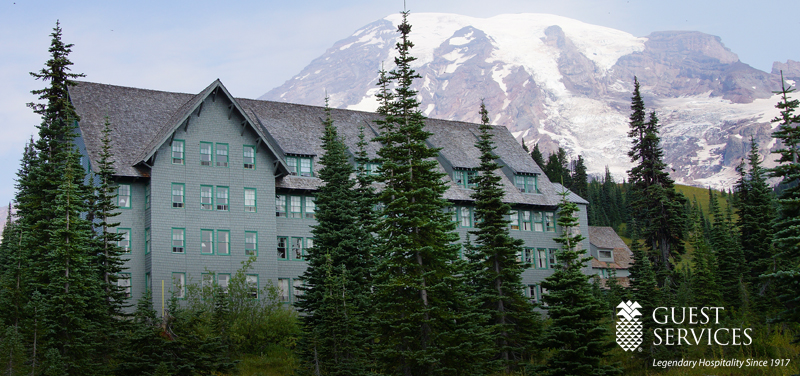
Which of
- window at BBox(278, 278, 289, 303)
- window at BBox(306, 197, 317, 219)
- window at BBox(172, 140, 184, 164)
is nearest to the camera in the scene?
window at BBox(172, 140, 184, 164)

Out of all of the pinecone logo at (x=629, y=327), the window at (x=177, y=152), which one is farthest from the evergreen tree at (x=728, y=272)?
the window at (x=177, y=152)

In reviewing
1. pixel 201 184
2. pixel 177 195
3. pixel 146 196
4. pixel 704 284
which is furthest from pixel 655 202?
pixel 146 196

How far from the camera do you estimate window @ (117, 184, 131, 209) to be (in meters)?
49.4

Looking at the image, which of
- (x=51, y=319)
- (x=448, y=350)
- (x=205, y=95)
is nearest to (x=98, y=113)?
(x=205, y=95)

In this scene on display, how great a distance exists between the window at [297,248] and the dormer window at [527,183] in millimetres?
22446

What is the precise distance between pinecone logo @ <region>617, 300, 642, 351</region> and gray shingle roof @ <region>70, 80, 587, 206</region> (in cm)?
2255

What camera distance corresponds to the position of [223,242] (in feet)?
167

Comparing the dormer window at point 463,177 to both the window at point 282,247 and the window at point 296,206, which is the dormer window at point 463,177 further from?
the window at point 282,247

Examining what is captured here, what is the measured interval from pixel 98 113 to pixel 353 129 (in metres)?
21.1

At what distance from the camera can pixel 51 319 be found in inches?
1473

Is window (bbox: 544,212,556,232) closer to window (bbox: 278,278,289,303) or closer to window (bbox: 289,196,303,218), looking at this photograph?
window (bbox: 289,196,303,218)

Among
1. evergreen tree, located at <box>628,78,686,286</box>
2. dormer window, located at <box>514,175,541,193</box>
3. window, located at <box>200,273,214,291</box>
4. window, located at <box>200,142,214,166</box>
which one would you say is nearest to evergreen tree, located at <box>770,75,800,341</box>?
window, located at <box>200,273,214,291</box>

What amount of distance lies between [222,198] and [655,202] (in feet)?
128

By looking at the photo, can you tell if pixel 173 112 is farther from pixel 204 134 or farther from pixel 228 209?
pixel 228 209
